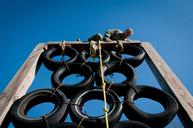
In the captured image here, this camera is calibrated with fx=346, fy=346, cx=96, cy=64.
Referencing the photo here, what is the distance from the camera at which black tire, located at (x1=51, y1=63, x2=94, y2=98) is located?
4219 millimetres

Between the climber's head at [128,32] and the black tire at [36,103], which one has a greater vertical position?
the climber's head at [128,32]

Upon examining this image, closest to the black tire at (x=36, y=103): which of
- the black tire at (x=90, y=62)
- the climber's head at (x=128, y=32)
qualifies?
the black tire at (x=90, y=62)

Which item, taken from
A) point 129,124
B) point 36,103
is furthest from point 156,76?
point 36,103

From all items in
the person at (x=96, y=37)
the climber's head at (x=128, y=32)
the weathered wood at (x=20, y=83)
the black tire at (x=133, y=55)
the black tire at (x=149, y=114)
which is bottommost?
the black tire at (x=149, y=114)

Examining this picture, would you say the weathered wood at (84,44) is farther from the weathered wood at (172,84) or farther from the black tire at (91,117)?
the black tire at (91,117)

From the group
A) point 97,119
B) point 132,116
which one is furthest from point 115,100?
point 97,119

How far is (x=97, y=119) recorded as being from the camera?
336 centimetres

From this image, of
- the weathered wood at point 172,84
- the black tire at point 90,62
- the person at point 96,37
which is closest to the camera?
the weathered wood at point 172,84

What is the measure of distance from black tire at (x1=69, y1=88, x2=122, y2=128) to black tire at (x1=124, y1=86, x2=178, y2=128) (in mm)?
151

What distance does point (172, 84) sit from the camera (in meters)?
4.06

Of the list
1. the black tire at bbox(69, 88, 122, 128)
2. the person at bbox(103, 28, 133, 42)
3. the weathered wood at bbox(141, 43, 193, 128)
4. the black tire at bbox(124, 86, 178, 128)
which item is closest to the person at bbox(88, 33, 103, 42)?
the person at bbox(103, 28, 133, 42)

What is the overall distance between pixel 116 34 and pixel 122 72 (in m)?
1.72

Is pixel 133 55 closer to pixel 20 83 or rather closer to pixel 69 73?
pixel 69 73

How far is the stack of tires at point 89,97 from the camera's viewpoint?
3.44 metres
